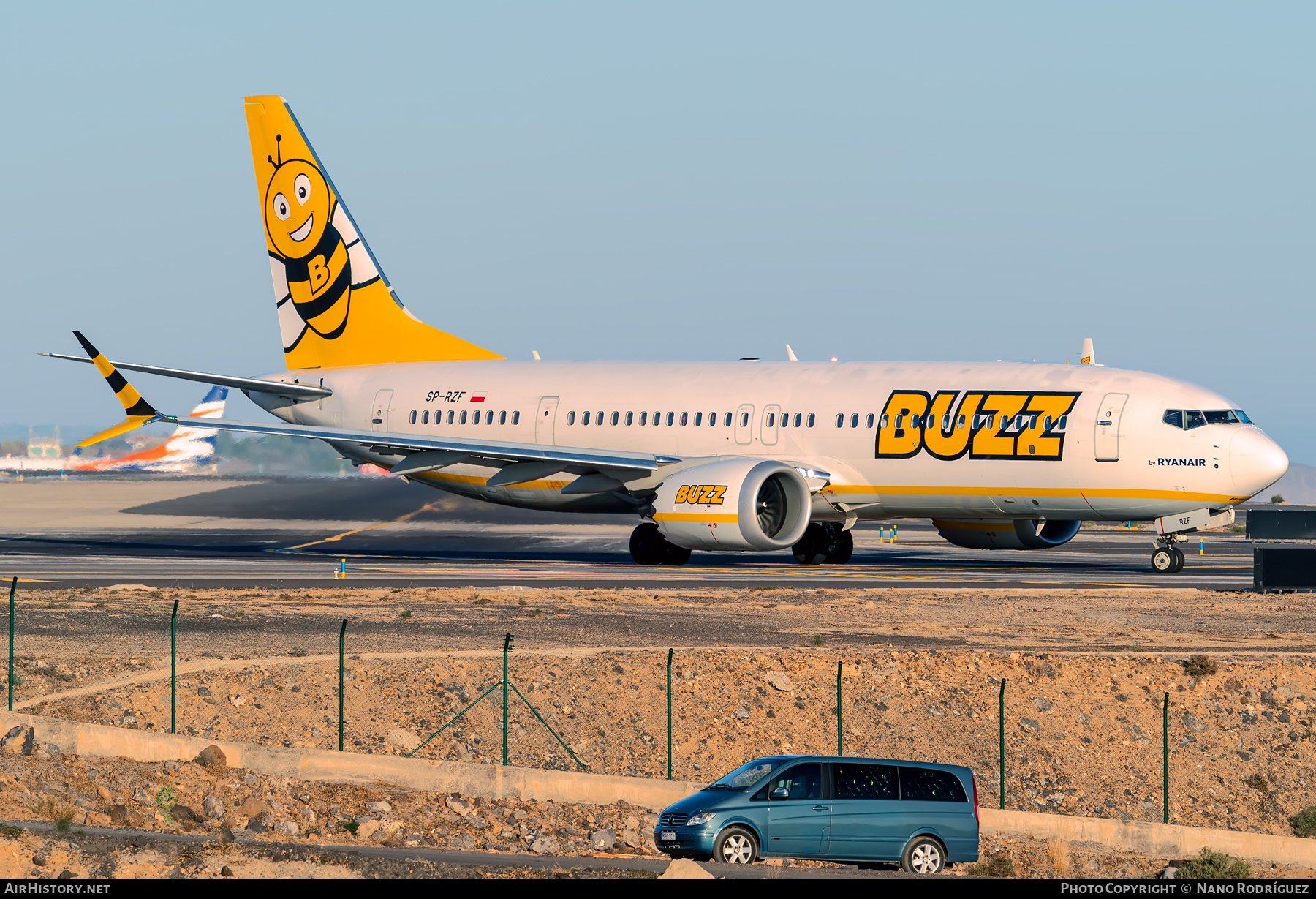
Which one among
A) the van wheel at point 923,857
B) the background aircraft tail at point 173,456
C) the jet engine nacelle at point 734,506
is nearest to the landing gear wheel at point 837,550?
the jet engine nacelle at point 734,506

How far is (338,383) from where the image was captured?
50812 millimetres

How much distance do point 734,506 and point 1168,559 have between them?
1190 centimetres

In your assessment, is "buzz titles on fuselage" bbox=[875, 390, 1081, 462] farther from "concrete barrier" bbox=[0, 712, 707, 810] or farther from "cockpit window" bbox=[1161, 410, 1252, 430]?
"concrete barrier" bbox=[0, 712, 707, 810]

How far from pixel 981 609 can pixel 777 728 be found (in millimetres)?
9459

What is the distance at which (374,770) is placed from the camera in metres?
24.1

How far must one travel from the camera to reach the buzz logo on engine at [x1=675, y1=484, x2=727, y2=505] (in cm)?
4028

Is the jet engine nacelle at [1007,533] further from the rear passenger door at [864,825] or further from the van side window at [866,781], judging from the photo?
the rear passenger door at [864,825]

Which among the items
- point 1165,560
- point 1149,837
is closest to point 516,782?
point 1149,837

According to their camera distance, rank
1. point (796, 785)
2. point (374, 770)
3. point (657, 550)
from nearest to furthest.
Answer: point (796, 785) < point (374, 770) < point (657, 550)

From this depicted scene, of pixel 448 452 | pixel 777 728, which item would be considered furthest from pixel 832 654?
pixel 448 452

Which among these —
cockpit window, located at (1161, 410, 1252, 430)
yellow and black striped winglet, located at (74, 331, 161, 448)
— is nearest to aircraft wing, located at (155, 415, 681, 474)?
yellow and black striped winglet, located at (74, 331, 161, 448)

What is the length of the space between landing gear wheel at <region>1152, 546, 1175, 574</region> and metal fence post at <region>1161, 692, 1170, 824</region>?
1456 cm

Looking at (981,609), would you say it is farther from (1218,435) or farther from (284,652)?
(284,652)

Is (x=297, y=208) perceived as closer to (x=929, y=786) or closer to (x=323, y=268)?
(x=323, y=268)
